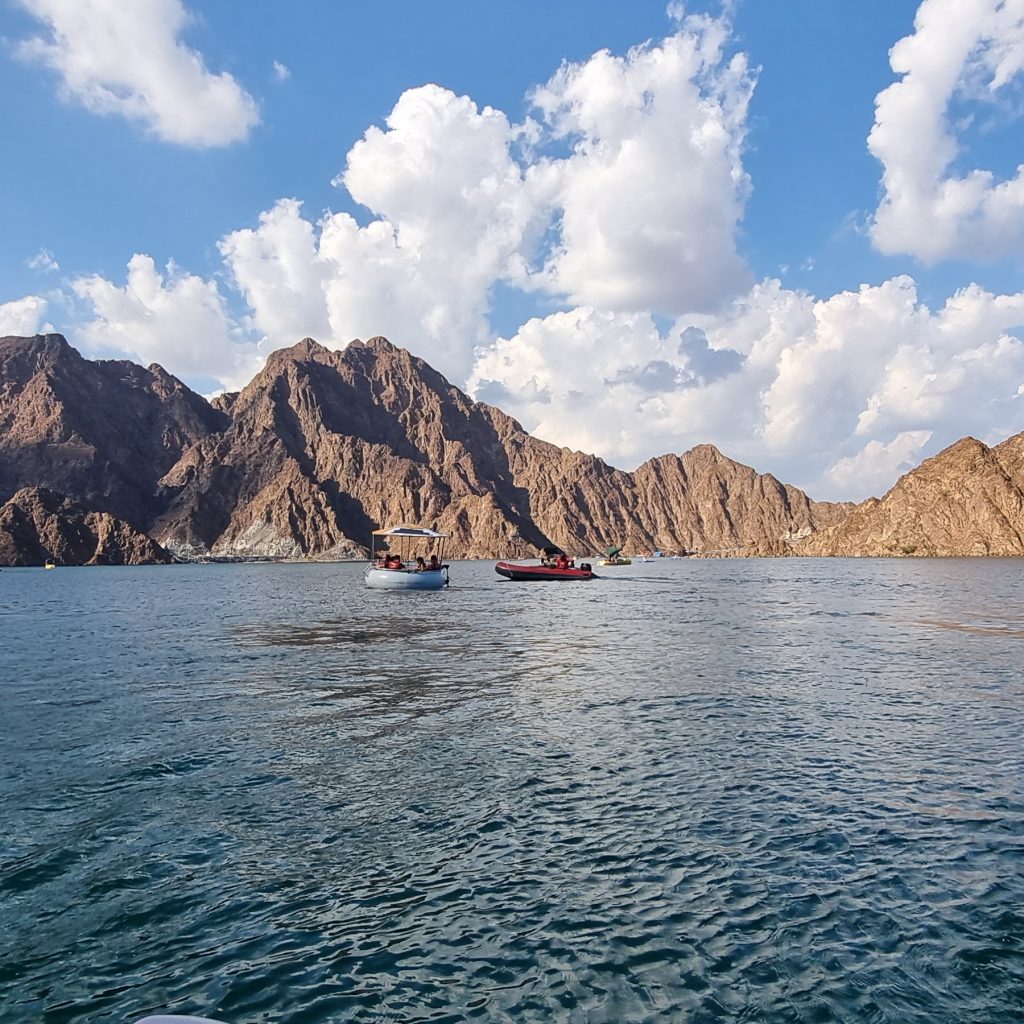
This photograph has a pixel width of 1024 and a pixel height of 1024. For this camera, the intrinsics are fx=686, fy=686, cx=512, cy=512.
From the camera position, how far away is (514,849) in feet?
36.2

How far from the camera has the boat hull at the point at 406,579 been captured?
8581cm

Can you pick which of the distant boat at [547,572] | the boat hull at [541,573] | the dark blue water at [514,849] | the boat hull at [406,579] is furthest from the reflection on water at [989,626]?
the distant boat at [547,572]

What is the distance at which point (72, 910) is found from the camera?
30.4ft

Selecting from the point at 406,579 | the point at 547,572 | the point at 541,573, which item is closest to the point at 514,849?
the point at 406,579

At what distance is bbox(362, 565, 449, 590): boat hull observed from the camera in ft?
282

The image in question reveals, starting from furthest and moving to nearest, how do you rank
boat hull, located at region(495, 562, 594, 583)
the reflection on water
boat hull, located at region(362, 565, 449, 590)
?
boat hull, located at region(495, 562, 594, 583)
boat hull, located at region(362, 565, 449, 590)
the reflection on water

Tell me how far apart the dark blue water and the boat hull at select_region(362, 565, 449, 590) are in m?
59.2

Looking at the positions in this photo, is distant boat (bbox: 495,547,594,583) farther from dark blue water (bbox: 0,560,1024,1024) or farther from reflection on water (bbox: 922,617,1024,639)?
dark blue water (bbox: 0,560,1024,1024)

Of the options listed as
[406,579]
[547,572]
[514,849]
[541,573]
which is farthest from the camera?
[547,572]

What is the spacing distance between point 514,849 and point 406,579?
7607 centimetres

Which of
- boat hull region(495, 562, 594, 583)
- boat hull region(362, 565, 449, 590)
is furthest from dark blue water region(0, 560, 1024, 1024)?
boat hull region(495, 562, 594, 583)

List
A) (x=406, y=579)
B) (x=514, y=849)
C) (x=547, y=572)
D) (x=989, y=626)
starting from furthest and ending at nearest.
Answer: (x=547, y=572), (x=406, y=579), (x=989, y=626), (x=514, y=849)

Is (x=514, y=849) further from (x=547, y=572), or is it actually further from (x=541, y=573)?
(x=547, y=572)

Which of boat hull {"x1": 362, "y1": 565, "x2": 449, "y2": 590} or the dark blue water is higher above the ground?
boat hull {"x1": 362, "y1": 565, "x2": 449, "y2": 590}
